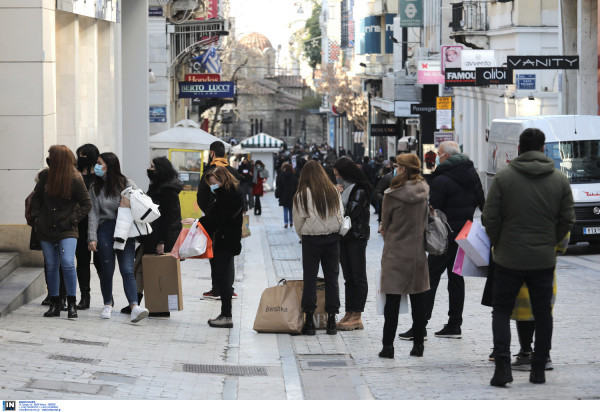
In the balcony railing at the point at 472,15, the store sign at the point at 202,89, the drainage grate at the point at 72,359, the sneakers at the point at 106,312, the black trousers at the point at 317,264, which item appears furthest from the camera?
the balcony railing at the point at 472,15

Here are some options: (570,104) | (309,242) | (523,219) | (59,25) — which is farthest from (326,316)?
(570,104)

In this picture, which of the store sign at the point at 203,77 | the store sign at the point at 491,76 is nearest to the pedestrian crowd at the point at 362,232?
the store sign at the point at 491,76

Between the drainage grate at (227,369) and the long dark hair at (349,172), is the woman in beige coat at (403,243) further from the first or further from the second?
the long dark hair at (349,172)

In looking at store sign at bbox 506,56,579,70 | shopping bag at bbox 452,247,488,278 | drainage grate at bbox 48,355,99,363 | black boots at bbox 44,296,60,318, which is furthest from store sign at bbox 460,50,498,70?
drainage grate at bbox 48,355,99,363

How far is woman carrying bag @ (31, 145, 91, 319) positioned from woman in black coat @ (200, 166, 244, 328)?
124 centimetres

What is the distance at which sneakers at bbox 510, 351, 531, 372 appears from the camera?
9.33 m

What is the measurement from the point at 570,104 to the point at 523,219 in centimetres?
2668

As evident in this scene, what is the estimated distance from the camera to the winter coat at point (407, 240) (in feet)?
32.9

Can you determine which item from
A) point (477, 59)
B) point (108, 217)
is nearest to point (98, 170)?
point (108, 217)

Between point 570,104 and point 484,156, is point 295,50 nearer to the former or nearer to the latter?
point 484,156

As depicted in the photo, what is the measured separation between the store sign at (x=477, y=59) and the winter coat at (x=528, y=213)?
29928mm

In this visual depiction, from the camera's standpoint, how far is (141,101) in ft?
86.4

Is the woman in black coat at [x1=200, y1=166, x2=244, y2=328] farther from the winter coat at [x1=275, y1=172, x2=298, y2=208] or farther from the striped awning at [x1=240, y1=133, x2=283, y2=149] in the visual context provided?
the striped awning at [x1=240, y1=133, x2=283, y2=149]
